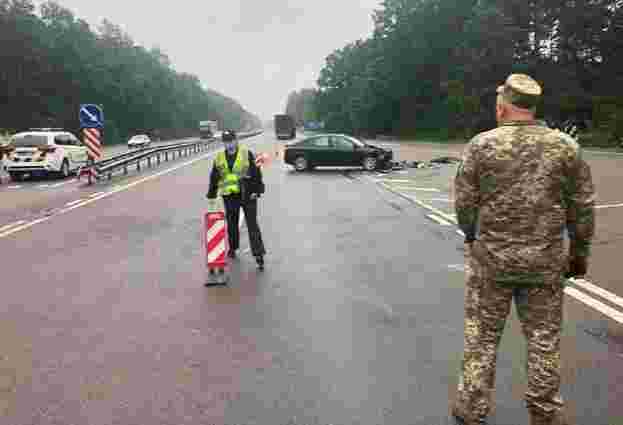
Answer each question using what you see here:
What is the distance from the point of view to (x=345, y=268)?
7.45 m

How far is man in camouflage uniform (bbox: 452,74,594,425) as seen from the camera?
9.80ft

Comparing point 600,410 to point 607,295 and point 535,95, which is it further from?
point 607,295

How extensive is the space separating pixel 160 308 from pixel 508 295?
12.2ft

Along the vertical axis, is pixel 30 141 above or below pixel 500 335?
above

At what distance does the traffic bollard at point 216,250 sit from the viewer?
683 cm

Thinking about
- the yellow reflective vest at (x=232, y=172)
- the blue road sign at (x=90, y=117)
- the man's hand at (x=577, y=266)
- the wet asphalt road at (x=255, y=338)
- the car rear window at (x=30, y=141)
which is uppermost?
the blue road sign at (x=90, y=117)

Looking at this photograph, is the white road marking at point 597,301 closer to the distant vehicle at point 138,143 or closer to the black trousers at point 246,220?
the black trousers at point 246,220

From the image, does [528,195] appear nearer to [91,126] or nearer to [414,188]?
[414,188]

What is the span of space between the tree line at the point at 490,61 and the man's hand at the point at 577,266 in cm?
3816

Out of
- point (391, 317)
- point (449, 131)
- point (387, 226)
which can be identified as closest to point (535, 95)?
point (391, 317)

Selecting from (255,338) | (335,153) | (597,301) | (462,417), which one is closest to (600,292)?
(597,301)

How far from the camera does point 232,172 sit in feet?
25.1

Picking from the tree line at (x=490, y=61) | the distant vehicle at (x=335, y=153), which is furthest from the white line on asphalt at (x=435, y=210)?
the tree line at (x=490, y=61)

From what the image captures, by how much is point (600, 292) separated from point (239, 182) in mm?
4502
